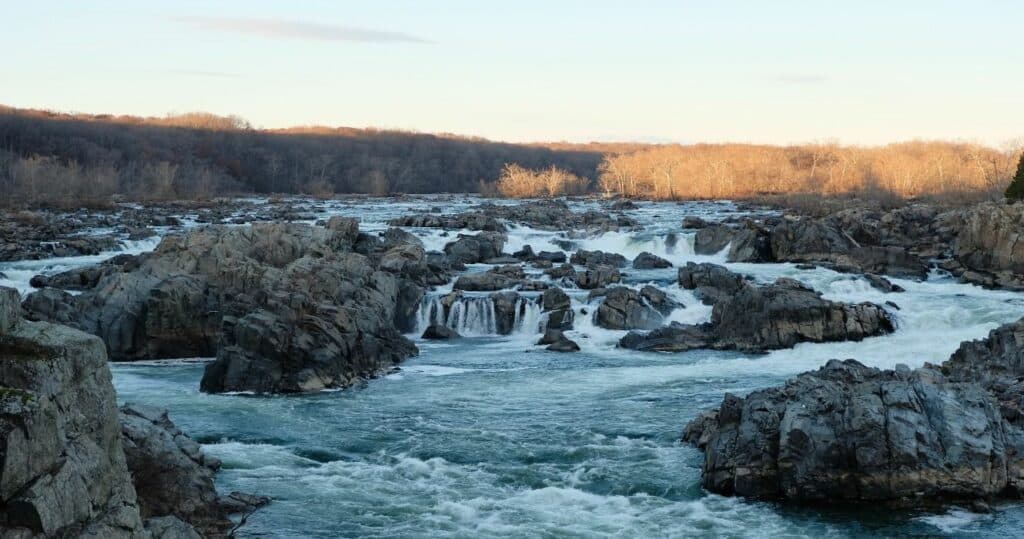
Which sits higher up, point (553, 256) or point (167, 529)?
point (553, 256)

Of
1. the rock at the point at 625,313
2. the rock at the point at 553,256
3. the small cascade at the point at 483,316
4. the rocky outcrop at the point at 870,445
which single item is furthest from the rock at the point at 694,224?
the rocky outcrop at the point at 870,445

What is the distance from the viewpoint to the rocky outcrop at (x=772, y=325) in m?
26.9

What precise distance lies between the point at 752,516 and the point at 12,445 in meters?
9.64

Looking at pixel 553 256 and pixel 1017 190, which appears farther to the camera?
pixel 1017 190

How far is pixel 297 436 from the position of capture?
18.1 meters

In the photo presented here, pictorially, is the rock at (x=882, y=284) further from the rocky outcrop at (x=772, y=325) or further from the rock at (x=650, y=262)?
the rock at (x=650, y=262)

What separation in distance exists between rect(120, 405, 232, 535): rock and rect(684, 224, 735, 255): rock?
100 feet

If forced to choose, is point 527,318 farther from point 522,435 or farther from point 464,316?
point 522,435

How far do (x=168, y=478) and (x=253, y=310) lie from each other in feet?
38.8

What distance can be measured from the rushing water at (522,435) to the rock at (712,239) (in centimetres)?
1085

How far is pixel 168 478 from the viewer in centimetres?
1327

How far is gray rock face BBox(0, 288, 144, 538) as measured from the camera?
822cm

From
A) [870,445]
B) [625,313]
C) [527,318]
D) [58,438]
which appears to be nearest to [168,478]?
[58,438]

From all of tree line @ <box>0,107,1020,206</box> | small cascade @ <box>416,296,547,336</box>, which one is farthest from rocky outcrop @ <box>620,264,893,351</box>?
tree line @ <box>0,107,1020,206</box>
